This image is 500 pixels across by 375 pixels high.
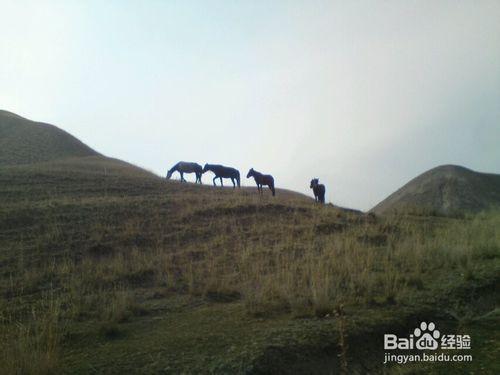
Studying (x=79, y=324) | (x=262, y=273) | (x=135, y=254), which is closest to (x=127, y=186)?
(x=135, y=254)

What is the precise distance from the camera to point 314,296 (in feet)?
25.9

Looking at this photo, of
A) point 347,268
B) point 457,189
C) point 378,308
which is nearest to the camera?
point 378,308

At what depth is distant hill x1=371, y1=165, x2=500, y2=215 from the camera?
106 feet

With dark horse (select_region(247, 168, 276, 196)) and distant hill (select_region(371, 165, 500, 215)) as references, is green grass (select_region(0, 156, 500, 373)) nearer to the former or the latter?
dark horse (select_region(247, 168, 276, 196))

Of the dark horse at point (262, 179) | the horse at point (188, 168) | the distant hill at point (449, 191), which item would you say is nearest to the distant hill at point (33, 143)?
the horse at point (188, 168)

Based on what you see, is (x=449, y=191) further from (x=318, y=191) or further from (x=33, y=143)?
(x=33, y=143)

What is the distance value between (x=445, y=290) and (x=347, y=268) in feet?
6.31

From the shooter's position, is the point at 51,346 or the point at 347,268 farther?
the point at 347,268

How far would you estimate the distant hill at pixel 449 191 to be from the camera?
32.4 metres

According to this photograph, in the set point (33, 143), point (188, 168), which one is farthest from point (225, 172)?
point (33, 143)

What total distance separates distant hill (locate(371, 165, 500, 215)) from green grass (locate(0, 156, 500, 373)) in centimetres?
1587

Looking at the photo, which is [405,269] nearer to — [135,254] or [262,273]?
[262,273]

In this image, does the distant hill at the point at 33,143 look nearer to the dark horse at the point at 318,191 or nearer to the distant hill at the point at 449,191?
the dark horse at the point at 318,191

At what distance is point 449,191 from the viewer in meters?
35.2
